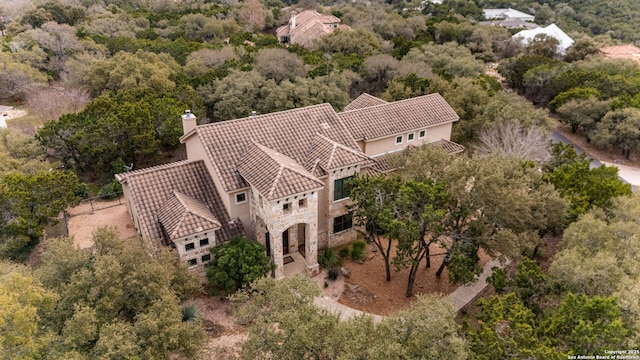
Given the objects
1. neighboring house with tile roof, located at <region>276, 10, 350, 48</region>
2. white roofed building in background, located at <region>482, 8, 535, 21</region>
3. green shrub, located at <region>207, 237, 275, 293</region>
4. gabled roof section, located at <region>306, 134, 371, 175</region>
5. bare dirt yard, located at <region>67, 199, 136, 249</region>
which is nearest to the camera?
green shrub, located at <region>207, 237, 275, 293</region>

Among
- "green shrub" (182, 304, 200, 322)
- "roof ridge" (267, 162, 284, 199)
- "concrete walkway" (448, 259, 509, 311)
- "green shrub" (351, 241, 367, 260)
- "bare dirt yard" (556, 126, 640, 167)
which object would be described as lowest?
"bare dirt yard" (556, 126, 640, 167)

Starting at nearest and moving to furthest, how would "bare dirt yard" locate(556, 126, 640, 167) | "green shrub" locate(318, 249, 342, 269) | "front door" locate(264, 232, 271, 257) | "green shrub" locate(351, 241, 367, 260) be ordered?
"front door" locate(264, 232, 271, 257) → "green shrub" locate(318, 249, 342, 269) → "green shrub" locate(351, 241, 367, 260) → "bare dirt yard" locate(556, 126, 640, 167)

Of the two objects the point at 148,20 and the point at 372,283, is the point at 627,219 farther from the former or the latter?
the point at 148,20

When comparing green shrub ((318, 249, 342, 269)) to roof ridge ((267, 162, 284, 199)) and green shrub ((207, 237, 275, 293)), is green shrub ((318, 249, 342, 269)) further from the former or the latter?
roof ridge ((267, 162, 284, 199))

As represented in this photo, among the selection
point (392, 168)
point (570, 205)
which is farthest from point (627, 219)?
point (392, 168)

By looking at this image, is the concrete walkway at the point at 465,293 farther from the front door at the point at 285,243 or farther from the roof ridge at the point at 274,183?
the roof ridge at the point at 274,183

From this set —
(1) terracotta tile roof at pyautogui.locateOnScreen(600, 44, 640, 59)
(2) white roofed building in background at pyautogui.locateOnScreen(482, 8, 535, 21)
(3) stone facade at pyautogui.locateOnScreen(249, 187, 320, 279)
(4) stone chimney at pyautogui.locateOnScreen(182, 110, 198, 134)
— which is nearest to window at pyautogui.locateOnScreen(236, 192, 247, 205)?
(3) stone facade at pyautogui.locateOnScreen(249, 187, 320, 279)

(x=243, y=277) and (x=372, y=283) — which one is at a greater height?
(x=243, y=277)
